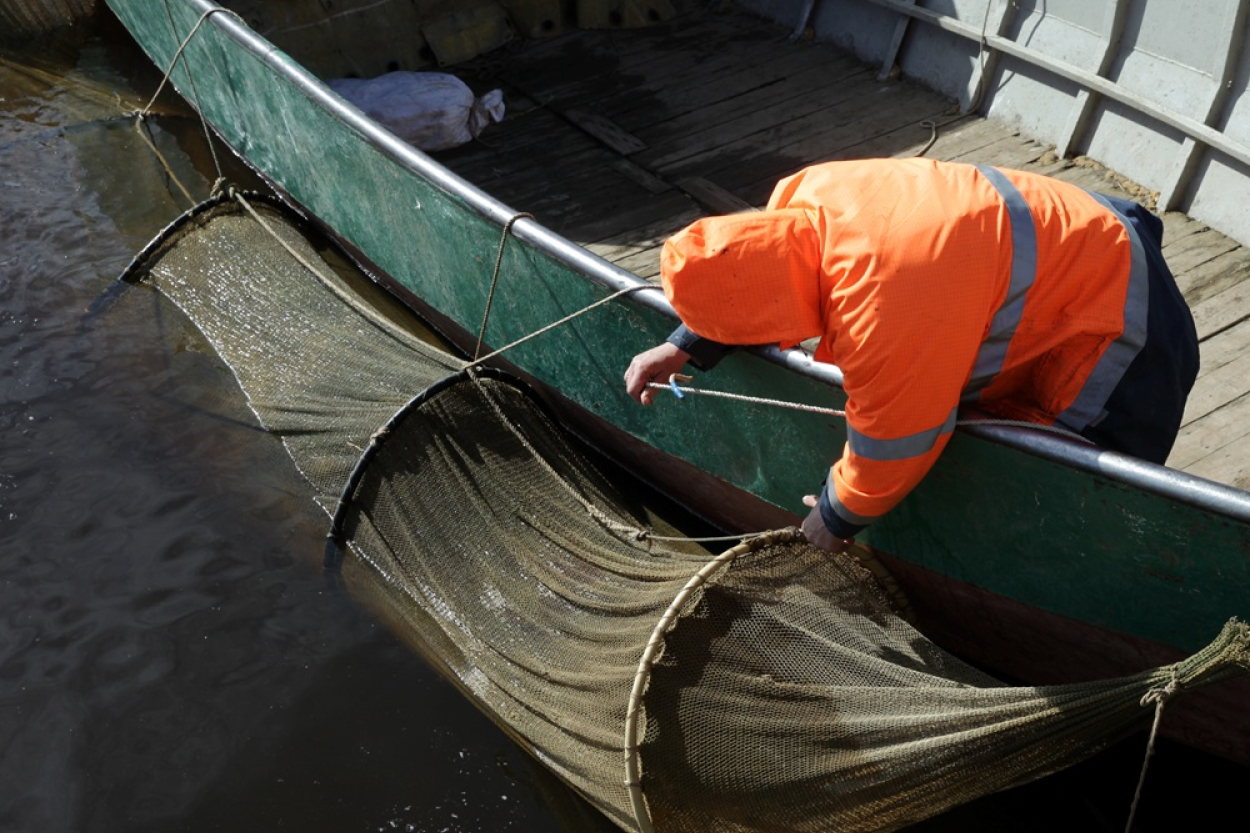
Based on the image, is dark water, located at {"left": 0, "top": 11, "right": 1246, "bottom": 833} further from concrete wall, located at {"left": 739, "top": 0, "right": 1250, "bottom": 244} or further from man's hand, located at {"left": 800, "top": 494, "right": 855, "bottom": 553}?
concrete wall, located at {"left": 739, "top": 0, "right": 1250, "bottom": 244}

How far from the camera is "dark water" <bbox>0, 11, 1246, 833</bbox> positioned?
4.12m

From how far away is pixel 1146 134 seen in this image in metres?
5.56

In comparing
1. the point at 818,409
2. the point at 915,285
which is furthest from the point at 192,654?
the point at 915,285

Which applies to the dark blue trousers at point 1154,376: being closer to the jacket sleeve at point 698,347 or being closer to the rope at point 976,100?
the jacket sleeve at point 698,347

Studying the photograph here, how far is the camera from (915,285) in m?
2.90

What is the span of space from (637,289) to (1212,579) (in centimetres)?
206

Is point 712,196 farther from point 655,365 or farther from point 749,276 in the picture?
point 749,276

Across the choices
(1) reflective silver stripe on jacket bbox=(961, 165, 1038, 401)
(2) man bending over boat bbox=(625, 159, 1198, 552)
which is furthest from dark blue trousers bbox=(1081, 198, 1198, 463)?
(1) reflective silver stripe on jacket bbox=(961, 165, 1038, 401)

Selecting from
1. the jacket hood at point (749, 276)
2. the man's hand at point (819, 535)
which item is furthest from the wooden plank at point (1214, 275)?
the jacket hood at point (749, 276)

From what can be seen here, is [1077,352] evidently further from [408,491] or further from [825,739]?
[408,491]

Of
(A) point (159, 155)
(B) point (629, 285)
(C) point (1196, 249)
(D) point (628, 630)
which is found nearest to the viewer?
(D) point (628, 630)

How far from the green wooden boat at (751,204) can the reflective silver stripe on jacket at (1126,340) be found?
0.16 m

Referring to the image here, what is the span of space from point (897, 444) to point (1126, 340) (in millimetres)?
670

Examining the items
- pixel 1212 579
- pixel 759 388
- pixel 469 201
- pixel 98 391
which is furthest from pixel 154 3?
pixel 1212 579
